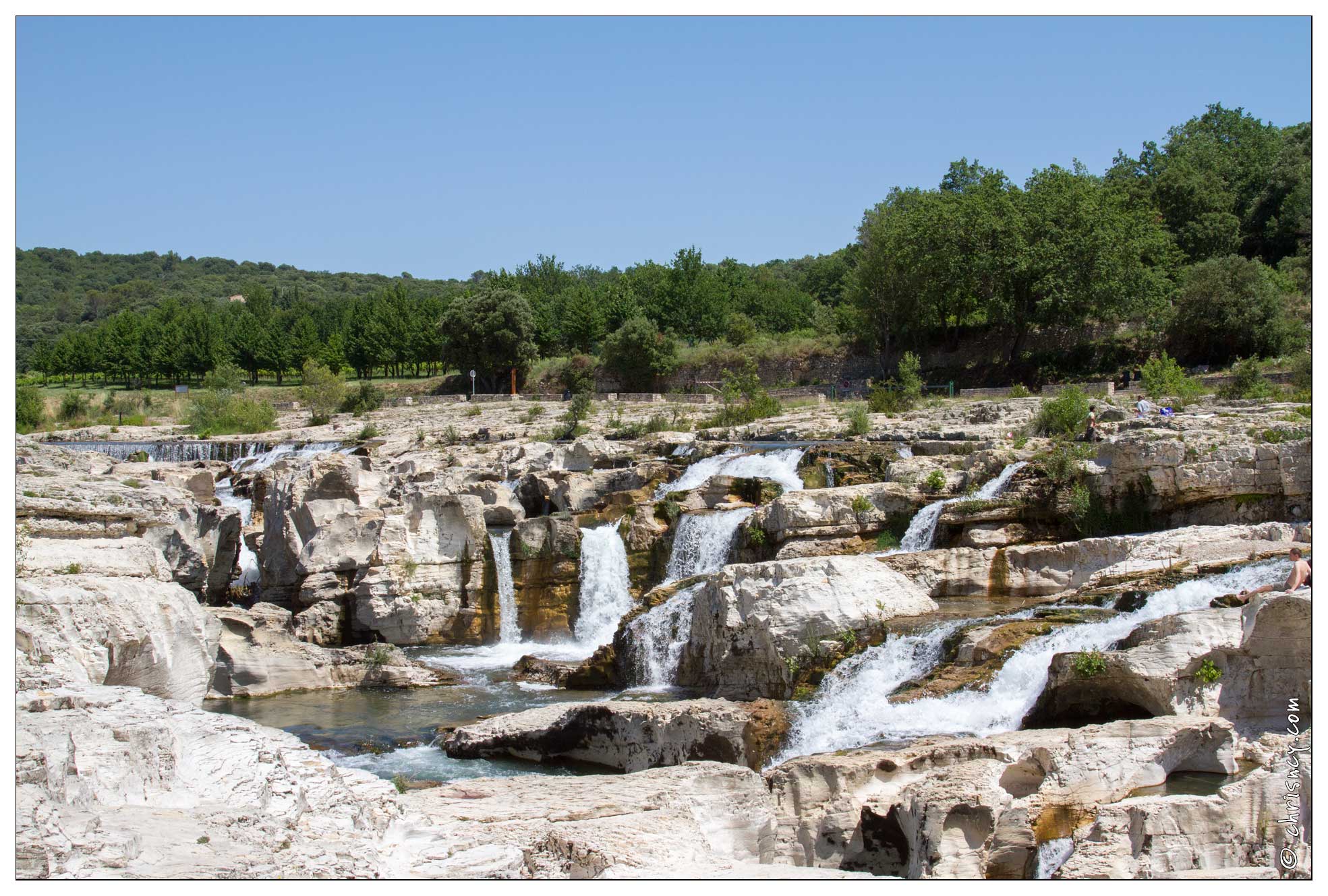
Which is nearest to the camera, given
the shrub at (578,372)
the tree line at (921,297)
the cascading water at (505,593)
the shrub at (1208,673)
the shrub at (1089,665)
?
the shrub at (1208,673)

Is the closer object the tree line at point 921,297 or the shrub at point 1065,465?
the shrub at point 1065,465

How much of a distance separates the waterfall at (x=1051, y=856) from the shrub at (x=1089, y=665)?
3.66m

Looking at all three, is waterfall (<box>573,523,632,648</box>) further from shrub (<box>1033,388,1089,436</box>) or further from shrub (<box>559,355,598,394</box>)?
shrub (<box>559,355,598,394</box>)

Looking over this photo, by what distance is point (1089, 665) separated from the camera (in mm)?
13516

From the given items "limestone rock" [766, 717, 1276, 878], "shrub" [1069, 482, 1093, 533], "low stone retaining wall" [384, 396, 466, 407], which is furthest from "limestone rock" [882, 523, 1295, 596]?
"low stone retaining wall" [384, 396, 466, 407]

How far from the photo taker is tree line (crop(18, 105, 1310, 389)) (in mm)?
44406

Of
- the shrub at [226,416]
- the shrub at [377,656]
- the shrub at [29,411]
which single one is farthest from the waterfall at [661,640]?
the shrub at [29,411]

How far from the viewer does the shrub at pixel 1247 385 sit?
105 feet

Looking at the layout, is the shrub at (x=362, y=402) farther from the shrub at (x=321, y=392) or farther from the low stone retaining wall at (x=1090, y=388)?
the low stone retaining wall at (x=1090, y=388)

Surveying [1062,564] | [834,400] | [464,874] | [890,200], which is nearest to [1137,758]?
[464,874]

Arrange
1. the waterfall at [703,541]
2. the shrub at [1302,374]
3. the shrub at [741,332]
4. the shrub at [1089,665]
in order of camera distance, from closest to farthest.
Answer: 1. the shrub at [1089,665]
2. the waterfall at [703,541]
3. the shrub at [1302,374]
4. the shrub at [741,332]

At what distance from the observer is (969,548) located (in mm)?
20062

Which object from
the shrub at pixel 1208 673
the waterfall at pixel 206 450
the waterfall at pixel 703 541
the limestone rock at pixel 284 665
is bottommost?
the limestone rock at pixel 284 665

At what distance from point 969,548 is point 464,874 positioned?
13417 mm
